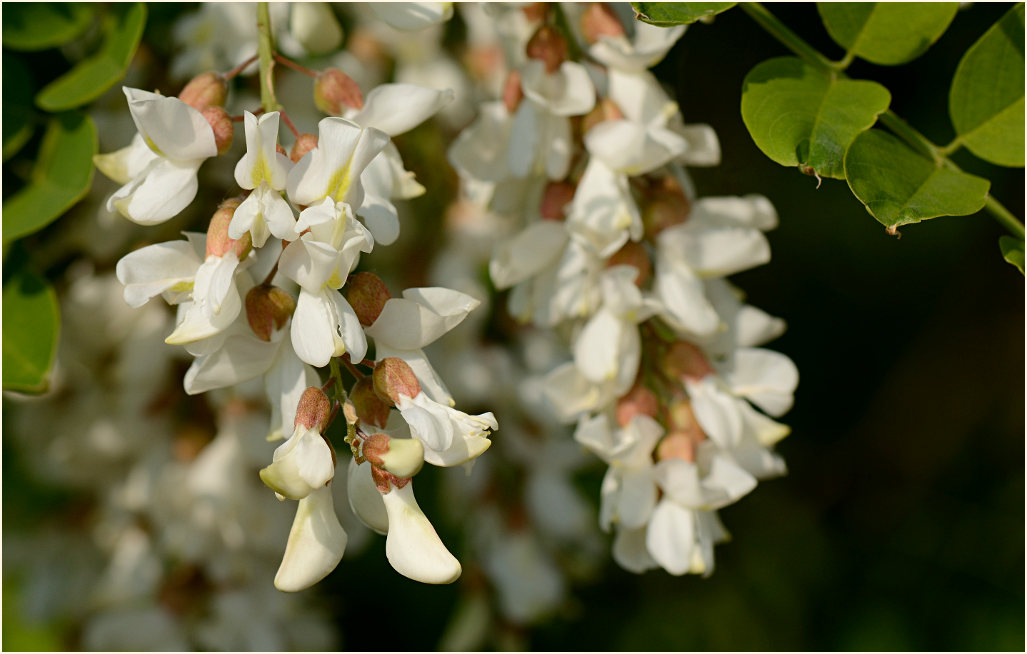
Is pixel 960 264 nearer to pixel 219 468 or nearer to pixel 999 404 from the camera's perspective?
pixel 999 404

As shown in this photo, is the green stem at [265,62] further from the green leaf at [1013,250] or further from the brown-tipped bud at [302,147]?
the green leaf at [1013,250]

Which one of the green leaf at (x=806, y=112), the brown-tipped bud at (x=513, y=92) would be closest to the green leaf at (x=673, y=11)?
the green leaf at (x=806, y=112)

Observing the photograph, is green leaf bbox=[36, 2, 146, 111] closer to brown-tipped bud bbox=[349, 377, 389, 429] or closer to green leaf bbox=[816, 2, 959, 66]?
brown-tipped bud bbox=[349, 377, 389, 429]

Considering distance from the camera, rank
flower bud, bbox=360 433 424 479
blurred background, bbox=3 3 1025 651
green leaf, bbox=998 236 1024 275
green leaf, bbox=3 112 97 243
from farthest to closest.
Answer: blurred background, bbox=3 3 1025 651, green leaf, bbox=3 112 97 243, green leaf, bbox=998 236 1024 275, flower bud, bbox=360 433 424 479

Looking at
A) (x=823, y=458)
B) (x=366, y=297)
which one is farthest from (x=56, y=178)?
(x=823, y=458)

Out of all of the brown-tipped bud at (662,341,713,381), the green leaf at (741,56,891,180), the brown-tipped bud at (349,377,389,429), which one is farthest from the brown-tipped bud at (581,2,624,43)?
the brown-tipped bud at (349,377,389,429)

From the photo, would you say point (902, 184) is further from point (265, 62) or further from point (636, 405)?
point (265, 62)

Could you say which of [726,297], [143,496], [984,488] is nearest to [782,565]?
[984,488]
